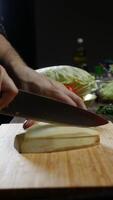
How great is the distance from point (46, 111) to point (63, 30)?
268 centimetres

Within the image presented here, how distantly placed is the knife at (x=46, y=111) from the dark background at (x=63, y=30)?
2455mm

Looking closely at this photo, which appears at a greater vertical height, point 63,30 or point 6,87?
point 6,87

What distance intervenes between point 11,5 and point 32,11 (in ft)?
0.69

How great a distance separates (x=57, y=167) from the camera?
3.10 feet

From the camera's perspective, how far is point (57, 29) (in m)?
3.67

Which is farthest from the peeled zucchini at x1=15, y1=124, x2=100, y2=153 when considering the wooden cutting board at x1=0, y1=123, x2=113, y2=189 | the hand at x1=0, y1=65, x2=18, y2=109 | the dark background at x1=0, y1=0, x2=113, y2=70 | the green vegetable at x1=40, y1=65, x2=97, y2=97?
the dark background at x1=0, y1=0, x2=113, y2=70

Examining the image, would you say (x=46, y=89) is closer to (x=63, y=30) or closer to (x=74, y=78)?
(x=74, y=78)

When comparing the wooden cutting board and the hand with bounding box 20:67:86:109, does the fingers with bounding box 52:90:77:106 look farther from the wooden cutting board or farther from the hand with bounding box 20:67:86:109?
the wooden cutting board

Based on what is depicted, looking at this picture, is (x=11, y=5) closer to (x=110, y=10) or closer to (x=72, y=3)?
(x=72, y=3)

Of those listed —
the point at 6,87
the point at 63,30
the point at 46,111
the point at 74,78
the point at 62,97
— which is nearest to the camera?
the point at 6,87

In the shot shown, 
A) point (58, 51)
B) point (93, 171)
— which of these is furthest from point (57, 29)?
point (93, 171)

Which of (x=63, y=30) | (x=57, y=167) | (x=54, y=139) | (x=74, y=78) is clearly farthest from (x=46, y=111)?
(x=63, y=30)

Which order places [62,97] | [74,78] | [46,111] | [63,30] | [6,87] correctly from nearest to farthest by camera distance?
[6,87] → [46,111] → [62,97] → [74,78] → [63,30]

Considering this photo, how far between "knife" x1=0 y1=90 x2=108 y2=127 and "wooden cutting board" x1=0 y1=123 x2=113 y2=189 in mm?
81
